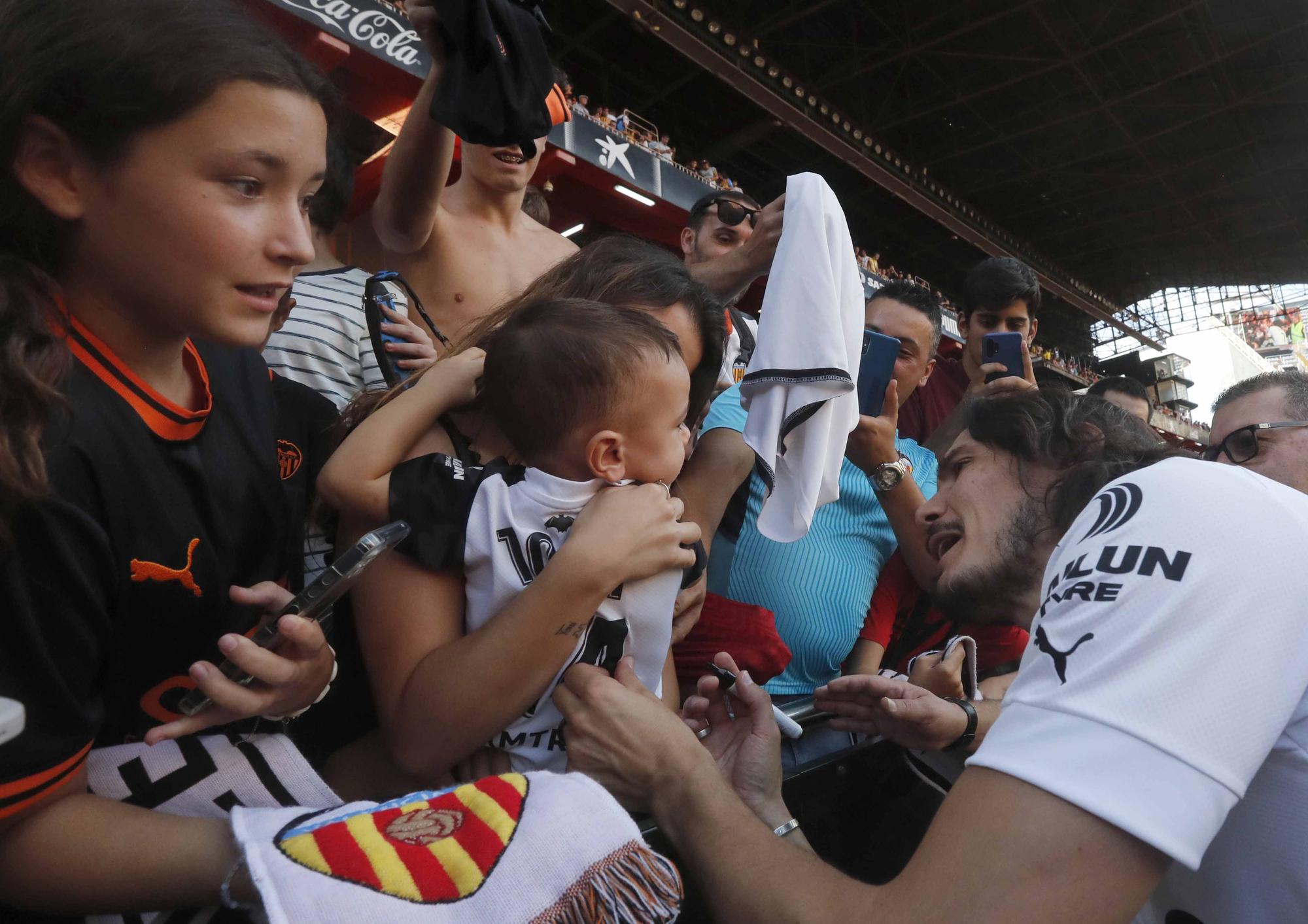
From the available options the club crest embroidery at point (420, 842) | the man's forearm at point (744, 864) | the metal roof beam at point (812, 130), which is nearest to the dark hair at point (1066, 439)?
the man's forearm at point (744, 864)

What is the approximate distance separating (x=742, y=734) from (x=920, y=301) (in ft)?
6.26

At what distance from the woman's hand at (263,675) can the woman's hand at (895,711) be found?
0.87m

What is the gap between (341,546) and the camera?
1230 mm

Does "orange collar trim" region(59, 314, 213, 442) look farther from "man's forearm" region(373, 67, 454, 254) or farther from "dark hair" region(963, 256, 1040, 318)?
"dark hair" region(963, 256, 1040, 318)

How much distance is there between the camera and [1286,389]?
2.00 metres

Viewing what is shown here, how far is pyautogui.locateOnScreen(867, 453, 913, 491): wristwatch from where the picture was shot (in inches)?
78.2

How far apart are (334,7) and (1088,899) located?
6294 millimetres

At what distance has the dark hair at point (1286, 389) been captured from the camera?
1931 millimetres

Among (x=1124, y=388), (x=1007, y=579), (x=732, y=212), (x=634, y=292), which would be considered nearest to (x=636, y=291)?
(x=634, y=292)

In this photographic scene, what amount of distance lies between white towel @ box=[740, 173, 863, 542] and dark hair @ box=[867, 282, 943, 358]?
1.17 metres

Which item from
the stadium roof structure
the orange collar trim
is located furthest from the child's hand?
the stadium roof structure

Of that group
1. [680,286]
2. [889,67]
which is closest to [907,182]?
[889,67]

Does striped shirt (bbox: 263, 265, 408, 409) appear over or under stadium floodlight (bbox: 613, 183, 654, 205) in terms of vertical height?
under

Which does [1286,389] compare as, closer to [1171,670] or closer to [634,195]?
[1171,670]
